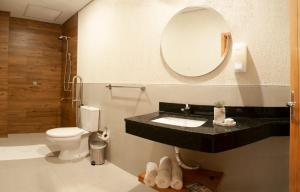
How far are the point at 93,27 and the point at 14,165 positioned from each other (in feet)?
6.88

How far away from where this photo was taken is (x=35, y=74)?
4520 millimetres

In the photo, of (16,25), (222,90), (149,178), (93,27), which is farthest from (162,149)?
(16,25)

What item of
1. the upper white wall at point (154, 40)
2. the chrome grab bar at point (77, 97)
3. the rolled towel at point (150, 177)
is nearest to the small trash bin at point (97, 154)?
the upper white wall at point (154, 40)

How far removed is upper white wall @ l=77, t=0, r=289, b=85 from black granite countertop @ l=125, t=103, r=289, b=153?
0.73 ft

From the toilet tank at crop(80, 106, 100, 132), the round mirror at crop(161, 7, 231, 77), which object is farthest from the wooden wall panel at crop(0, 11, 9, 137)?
the round mirror at crop(161, 7, 231, 77)

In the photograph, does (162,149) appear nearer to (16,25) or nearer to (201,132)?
(201,132)

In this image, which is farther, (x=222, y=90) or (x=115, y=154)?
(x=115, y=154)

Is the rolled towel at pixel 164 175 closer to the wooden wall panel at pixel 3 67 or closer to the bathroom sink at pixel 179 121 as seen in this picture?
the bathroom sink at pixel 179 121

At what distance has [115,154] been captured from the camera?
2.86 m

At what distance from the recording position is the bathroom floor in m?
2.22

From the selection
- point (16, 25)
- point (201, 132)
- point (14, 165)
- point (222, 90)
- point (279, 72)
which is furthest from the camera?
point (16, 25)

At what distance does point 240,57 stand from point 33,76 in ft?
13.4

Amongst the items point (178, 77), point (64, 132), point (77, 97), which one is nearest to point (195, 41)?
point (178, 77)

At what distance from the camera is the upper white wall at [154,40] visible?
1600mm
